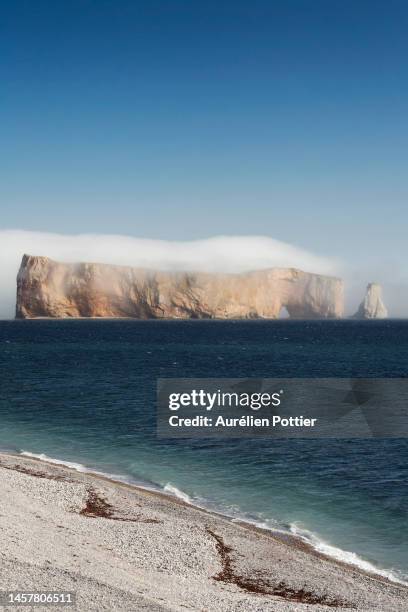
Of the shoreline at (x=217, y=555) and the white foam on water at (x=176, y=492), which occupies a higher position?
the shoreline at (x=217, y=555)

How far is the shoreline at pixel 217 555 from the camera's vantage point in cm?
1781

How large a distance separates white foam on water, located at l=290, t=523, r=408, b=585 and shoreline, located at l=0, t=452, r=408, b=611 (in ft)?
0.92

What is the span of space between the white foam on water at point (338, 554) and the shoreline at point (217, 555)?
0.92 ft

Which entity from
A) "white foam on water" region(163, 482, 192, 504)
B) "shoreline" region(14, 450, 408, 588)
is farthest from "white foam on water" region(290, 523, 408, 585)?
"white foam on water" region(163, 482, 192, 504)

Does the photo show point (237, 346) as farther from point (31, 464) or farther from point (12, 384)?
point (31, 464)

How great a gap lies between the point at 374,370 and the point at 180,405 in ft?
119

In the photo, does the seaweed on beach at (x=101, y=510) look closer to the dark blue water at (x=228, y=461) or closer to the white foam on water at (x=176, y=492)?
the white foam on water at (x=176, y=492)

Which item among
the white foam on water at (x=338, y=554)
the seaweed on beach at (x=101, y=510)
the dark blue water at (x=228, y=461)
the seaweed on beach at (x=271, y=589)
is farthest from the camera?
the dark blue water at (x=228, y=461)

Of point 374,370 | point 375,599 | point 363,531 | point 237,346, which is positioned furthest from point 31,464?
point 237,346

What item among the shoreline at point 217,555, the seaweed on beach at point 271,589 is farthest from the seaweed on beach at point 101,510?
the seaweed on beach at point 271,589

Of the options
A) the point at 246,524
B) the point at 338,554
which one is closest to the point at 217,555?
the point at 246,524

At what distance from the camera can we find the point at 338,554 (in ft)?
73.8

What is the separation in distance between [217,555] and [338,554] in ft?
16.1

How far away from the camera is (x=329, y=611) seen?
1669 centimetres
